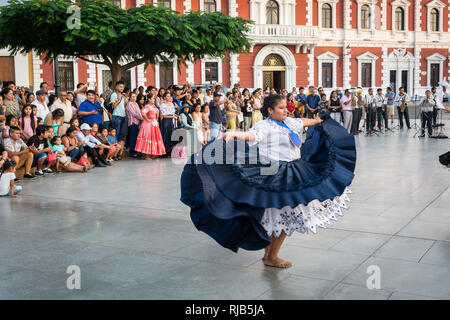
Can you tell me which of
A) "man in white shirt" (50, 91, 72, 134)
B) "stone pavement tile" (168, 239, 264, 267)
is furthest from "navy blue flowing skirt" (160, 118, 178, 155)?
"stone pavement tile" (168, 239, 264, 267)

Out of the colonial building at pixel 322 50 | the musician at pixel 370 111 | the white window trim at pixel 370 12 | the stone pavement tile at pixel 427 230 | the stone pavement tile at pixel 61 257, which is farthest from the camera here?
the white window trim at pixel 370 12

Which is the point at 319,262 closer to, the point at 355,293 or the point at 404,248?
the point at 355,293

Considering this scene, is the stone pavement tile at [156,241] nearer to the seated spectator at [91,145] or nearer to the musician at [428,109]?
the seated spectator at [91,145]

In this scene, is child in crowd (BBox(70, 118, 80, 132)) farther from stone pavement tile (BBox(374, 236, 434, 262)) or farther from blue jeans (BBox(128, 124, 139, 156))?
stone pavement tile (BBox(374, 236, 434, 262))

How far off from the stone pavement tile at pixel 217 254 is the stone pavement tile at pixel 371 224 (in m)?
1.48

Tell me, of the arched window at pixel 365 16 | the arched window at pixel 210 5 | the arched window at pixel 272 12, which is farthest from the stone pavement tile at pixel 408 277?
the arched window at pixel 365 16

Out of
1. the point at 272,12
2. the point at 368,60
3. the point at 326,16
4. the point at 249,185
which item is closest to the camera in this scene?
the point at 249,185

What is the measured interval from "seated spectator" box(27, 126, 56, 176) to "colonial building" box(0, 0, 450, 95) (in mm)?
20872

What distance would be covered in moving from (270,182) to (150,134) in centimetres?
927

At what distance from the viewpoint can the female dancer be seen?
15.3 feet

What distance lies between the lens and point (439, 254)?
5477mm

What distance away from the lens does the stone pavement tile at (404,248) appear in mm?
5431

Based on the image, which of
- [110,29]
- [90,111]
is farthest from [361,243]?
[110,29]
